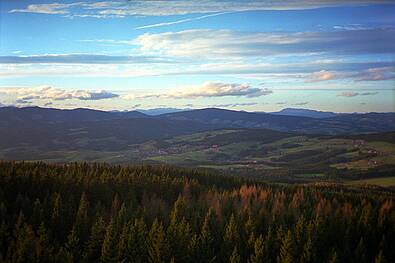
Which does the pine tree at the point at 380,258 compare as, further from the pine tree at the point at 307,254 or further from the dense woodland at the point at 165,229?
the pine tree at the point at 307,254

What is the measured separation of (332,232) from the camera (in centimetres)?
6009

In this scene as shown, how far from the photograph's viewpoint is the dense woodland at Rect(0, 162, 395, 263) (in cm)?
4656

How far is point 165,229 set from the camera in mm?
59188

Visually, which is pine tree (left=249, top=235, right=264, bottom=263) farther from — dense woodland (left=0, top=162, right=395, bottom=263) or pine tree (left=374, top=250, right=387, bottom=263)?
pine tree (left=374, top=250, right=387, bottom=263)

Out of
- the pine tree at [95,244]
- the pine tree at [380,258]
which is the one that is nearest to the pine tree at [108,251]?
the pine tree at [95,244]

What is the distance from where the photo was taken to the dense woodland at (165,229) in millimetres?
46562

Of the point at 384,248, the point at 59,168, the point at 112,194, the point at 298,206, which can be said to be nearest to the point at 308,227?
the point at 384,248

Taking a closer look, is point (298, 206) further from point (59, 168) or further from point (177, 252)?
point (59, 168)

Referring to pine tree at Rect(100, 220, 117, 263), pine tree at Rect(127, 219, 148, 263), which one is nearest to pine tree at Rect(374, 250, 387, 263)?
pine tree at Rect(127, 219, 148, 263)

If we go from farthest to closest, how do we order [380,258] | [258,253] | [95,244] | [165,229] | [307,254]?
[165,229]
[95,244]
[307,254]
[258,253]
[380,258]

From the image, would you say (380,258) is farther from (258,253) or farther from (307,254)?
(258,253)

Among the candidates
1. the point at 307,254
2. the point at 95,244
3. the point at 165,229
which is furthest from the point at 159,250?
the point at 307,254

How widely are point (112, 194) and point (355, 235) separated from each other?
140 feet

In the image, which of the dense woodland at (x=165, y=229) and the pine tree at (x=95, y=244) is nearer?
the dense woodland at (x=165, y=229)
